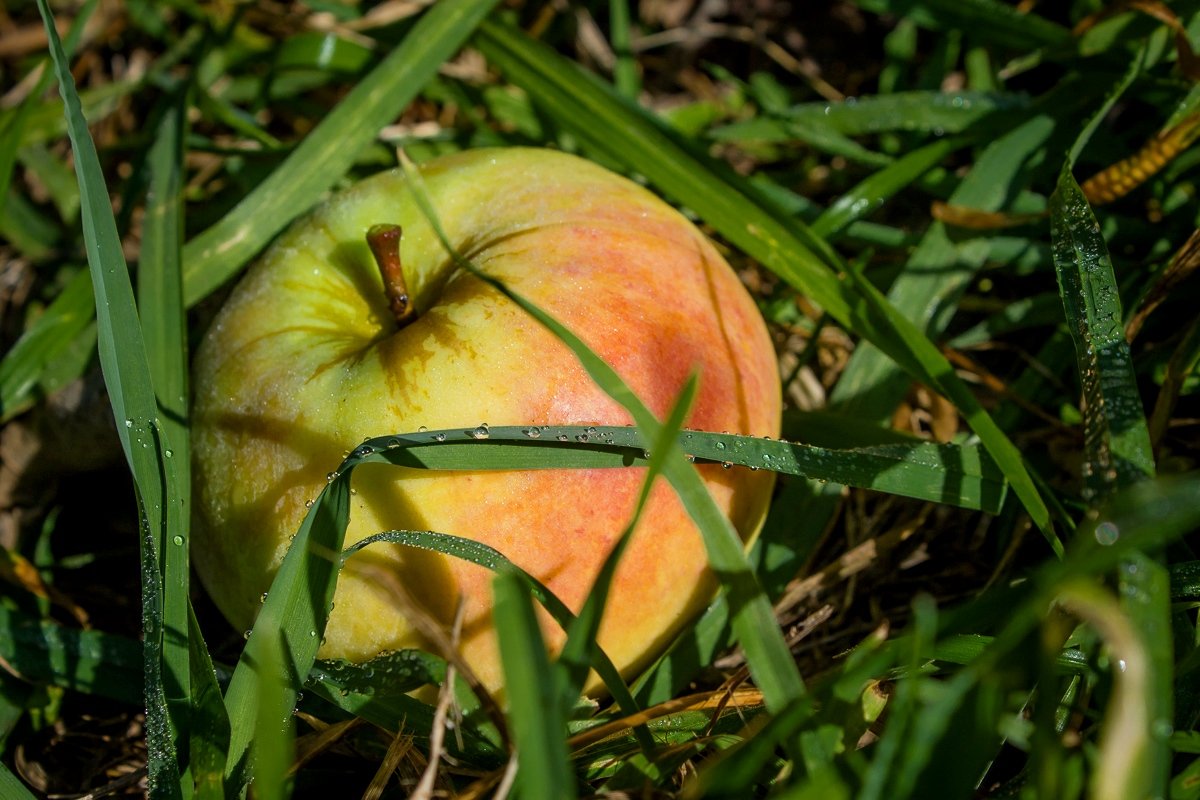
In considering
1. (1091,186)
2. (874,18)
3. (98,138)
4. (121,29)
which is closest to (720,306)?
(1091,186)

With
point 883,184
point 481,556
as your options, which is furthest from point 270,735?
point 883,184

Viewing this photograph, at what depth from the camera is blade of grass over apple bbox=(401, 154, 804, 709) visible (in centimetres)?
114

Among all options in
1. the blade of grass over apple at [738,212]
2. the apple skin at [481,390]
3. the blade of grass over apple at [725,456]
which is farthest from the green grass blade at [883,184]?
the blade of grass over apple at [725,456]

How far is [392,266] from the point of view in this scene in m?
1.59

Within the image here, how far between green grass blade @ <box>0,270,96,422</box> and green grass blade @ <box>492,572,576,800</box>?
1632 mm

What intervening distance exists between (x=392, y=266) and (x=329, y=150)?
67 cm

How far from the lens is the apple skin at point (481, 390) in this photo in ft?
4.65

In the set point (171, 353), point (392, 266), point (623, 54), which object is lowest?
point (171, 353)

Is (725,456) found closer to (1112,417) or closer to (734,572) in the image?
(734,572)

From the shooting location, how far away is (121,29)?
9.39 ft

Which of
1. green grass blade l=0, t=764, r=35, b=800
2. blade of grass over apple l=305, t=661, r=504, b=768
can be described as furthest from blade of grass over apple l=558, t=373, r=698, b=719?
green grass blade l=0, t=764, r=35, b=800

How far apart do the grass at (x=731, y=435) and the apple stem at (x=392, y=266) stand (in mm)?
81

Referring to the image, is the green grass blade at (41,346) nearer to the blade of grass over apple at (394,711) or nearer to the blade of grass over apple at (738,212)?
the blade of grass over apple at (738,212)

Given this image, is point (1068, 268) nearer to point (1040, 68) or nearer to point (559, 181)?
point (559, 181)
